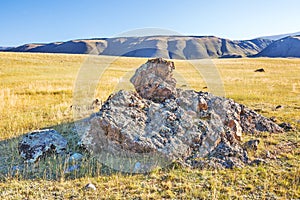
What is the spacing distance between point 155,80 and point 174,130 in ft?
11.7

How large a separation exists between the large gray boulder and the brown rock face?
411 centimetres

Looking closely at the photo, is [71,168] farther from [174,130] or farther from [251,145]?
[251,145]

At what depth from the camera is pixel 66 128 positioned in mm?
9867

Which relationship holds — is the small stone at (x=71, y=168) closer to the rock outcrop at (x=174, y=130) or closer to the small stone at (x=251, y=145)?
the rock outcrop at (x=174, y=130)

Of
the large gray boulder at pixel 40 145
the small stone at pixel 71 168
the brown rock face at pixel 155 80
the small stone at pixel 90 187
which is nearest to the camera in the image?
the small stone at pixel 90 187

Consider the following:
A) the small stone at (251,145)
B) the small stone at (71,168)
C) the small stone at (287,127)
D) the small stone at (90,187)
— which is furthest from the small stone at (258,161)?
the small stone at (71,168)

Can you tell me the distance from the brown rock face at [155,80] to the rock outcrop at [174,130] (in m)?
1.22

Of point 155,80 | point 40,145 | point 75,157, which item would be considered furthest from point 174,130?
point 40,145

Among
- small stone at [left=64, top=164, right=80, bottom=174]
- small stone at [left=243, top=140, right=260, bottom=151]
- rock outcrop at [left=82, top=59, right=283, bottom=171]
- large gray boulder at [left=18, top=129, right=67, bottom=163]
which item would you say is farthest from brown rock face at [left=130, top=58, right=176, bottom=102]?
small stone at [left=64, top=164, right=80, bottom=174]

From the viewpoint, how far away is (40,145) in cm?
730

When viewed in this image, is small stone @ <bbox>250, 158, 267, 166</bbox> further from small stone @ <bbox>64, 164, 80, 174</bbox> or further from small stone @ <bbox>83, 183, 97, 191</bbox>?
small stone @ <bbox>64, 164, 80, 174</bbox>

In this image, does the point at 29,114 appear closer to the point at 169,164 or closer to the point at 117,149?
the point at 117,149

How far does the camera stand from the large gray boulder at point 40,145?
277 inches

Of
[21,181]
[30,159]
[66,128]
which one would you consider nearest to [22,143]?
[30,159]
